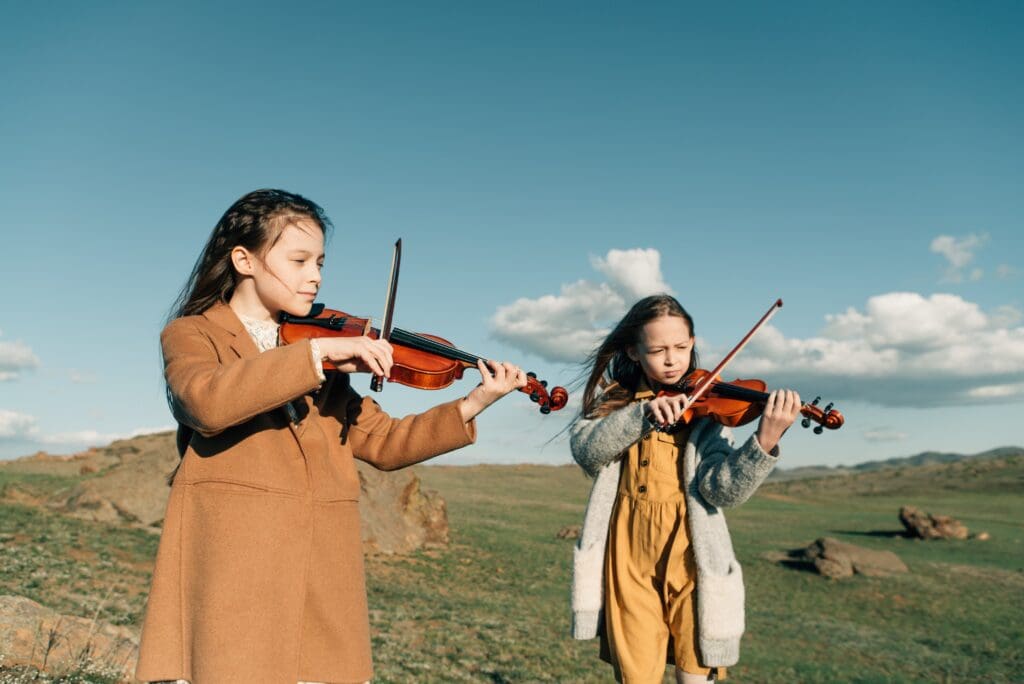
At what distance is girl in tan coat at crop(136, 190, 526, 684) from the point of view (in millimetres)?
2076

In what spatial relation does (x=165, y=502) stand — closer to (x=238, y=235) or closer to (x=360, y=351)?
(x=238, y=235)

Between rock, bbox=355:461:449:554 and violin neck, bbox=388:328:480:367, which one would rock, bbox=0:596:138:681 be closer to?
violin neck, bbox=388:328:480:367

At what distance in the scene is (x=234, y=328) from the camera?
2.41 m

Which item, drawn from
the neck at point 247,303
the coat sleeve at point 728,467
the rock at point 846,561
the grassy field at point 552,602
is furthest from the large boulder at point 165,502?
the neck at point 247,303

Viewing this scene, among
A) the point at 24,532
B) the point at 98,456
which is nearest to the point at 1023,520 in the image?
the point at 24,532

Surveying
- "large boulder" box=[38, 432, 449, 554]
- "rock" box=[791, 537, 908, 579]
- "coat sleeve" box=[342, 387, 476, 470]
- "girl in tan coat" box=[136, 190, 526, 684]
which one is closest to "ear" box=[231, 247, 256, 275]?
"girl in tan coat" box=[136, 190, 526, 684]

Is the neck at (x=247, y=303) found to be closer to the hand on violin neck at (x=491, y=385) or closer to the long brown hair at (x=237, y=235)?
the long brown hair at (x=237, y=235)

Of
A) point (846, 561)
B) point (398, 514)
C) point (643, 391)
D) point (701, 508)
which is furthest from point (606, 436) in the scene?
point (846, 561)

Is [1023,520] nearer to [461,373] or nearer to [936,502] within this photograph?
[936,502]

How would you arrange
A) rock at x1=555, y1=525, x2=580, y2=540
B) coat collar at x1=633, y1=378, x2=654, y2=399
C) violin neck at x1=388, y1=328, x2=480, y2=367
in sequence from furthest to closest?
rock at x1=555, y1=525, x2=580, y2=540, coat collar at x1=633, y1=378, x2=654, y2=399, violin neck at x1=388, y1=328, x2=480, y2=367

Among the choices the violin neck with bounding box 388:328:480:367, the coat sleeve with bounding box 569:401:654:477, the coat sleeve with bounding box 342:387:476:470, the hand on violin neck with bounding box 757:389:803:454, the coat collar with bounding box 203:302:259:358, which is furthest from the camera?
the coat sleeve with bounding box 569:401:654:477

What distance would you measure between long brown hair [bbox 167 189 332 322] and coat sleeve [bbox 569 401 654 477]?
147 cm

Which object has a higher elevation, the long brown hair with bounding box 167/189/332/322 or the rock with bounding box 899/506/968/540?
the long brown hair with bounding box 167/189/332/322

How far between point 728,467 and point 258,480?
71.3 inches
